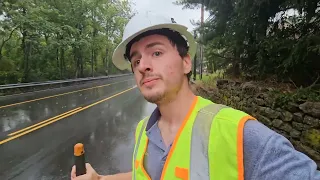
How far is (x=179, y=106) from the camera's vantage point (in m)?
1.41

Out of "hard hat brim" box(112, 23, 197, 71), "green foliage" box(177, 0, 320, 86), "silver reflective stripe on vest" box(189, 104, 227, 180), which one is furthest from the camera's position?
"green foliage" box(177, 0, 320, 86)

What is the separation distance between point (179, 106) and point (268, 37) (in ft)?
18.1

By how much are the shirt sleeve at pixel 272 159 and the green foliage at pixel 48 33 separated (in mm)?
23489

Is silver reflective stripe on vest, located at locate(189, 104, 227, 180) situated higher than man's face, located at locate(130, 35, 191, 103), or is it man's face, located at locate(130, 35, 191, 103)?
man's face, located at locate(130, 35, 191, 103)

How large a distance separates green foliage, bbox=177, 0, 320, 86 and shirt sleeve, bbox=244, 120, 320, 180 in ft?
13.4

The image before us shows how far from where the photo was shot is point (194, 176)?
1.04m

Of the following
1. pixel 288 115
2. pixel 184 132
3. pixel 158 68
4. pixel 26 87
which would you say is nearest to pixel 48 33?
pixel 26 87

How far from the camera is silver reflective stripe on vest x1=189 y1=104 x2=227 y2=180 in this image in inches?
40.5

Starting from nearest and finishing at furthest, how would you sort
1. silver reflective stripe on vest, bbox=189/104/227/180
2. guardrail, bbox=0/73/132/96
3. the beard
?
silver reflective stripe on vest, bbox=189/104/227/180 < the beard < guardrail, bbox=0/73/132/96

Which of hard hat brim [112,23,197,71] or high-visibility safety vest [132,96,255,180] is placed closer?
high-visibility safety vest [132,96,255,180]

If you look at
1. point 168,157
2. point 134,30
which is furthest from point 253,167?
point 134,30

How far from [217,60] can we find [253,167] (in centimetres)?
884

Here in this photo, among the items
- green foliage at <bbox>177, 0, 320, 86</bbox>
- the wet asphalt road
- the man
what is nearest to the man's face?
the man

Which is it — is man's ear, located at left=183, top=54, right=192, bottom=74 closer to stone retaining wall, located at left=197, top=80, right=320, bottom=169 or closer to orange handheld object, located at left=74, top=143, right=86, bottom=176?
orange handheld object, located at left=74, top=143, right=86, bottom=176
